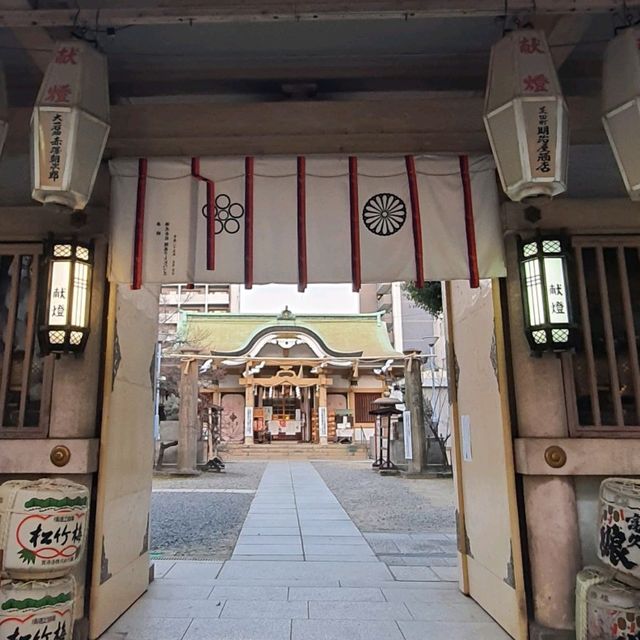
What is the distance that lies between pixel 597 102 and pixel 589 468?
2.25 meters

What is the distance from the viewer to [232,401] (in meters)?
24.9

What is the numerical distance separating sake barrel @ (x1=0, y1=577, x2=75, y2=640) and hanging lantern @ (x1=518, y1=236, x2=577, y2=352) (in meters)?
2.89

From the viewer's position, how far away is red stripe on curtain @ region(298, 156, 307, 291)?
11.3 ft

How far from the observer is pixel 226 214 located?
3.52 meters

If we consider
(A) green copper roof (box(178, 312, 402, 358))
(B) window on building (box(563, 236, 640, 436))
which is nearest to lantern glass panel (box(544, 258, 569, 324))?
(B) window on building (box(563, 236, 640, 436))

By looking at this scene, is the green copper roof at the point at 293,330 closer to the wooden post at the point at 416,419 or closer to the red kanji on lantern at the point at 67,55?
the wooden post at the point at 416,419

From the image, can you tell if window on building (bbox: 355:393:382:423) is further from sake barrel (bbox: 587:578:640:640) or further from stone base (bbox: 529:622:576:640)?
sake barrel (bbox: 587:578:640:640)

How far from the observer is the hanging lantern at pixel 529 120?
8.26 ft

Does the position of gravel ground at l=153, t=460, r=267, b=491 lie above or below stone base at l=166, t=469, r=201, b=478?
below

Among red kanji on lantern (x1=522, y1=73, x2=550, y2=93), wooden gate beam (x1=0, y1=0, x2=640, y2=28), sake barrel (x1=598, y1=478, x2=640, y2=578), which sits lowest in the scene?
sake barrel (x1=598, y1=478, x2=640, y2=578)

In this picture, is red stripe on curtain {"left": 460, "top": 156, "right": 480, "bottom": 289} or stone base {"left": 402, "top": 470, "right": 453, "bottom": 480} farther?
stone base {"left": 402, "top": 470, "right": 453, "bottom": 480}

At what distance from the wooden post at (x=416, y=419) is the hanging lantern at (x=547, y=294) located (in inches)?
417

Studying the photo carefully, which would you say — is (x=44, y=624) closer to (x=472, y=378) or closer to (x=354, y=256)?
(x=354, y=256)

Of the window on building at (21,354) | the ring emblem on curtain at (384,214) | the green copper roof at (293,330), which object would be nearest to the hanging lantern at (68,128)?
the window on building at (21,354)
